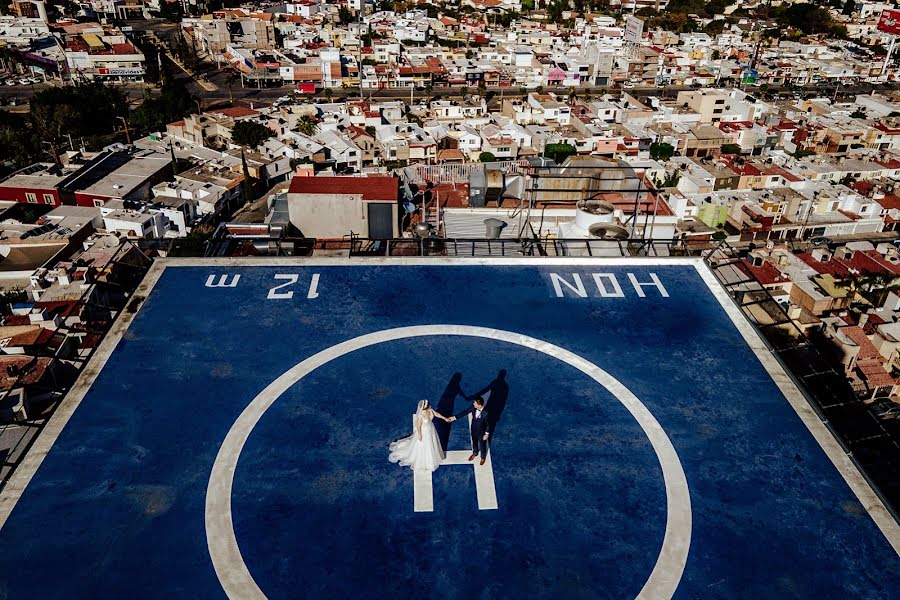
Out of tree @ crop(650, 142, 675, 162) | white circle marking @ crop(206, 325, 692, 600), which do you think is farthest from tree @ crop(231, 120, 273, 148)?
white circle marking @ crop(206, 325, 692, 600)

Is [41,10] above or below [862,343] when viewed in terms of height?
above

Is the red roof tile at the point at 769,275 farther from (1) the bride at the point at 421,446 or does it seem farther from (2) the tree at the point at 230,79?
(2) the tree at the point at 230,79

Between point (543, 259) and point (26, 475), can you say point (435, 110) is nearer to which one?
point (543, 259)

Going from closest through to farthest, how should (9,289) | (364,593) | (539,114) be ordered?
(364,593) → (9,289) → (539,114)

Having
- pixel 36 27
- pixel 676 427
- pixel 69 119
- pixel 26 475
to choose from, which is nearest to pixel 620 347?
pixel 676 427

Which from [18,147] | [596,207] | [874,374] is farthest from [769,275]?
[18,147]

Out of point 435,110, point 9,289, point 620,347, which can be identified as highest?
point 620,347

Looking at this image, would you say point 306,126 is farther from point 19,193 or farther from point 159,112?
point 19,193
